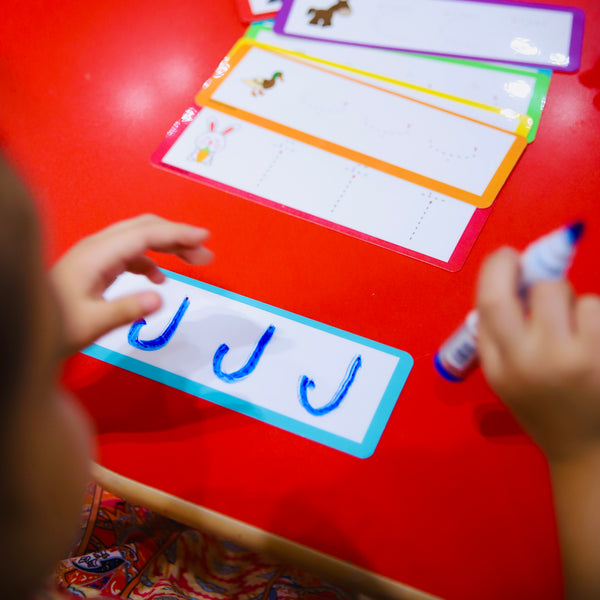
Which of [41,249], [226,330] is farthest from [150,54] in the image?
[41,249]

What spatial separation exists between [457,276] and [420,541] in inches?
11.6

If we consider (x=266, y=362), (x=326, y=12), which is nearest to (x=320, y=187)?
(x=266, y=362)

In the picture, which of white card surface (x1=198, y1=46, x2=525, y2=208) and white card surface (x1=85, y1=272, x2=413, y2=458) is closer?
white card surface (x1=85, y1=272, x2=413, y2=458)

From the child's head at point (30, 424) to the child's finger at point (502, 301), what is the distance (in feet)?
1.00

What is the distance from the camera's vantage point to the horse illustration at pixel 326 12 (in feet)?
2.88

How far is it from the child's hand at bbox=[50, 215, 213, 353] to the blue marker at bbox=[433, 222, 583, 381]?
266 mm

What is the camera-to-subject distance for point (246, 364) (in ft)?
1.96

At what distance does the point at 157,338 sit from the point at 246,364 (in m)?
0.10

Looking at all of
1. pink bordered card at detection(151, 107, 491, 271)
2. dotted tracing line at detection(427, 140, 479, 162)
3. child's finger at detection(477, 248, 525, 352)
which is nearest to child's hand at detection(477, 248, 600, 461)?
child's finger at detection(477, 248, 525, 352)

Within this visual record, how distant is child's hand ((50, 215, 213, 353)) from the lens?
480 millimetres

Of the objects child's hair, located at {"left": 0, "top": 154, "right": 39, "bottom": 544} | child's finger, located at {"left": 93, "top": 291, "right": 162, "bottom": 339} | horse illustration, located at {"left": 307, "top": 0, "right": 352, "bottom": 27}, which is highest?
horse illustration, located at {"left": 307, "top": 0, "right": 352, "bottom": 27}

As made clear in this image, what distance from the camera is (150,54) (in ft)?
2.81

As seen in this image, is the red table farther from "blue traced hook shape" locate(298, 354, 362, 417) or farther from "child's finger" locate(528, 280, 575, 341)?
"child's finger" locate(528, 280, 575, 341)

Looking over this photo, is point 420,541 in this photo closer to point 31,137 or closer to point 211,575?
point 211,575
